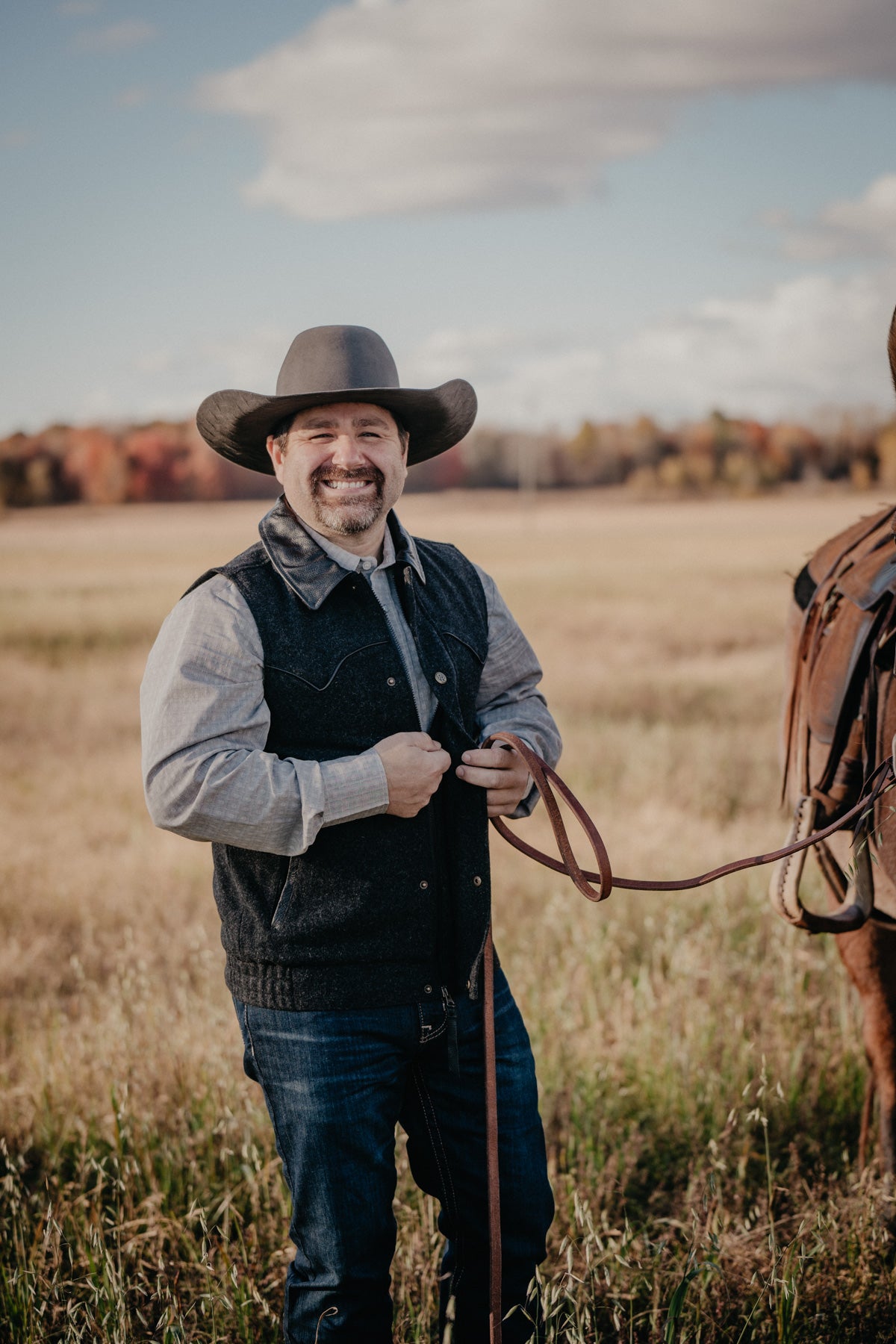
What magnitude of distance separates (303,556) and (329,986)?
0.85 m

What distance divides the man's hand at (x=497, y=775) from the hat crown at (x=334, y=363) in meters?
0.82

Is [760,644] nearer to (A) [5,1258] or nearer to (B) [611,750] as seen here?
(B) [611,750]

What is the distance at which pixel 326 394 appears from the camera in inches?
86.7

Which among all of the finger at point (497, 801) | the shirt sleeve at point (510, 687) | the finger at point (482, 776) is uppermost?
the shirt sleeve at point (510, 687)

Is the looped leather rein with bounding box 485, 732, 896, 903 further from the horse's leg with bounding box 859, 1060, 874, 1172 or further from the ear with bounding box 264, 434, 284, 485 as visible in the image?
the horse's leg with bounding box 859, 1060, 874, 1172

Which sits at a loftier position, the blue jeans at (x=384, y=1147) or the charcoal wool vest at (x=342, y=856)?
the charcoal wool vest at (x=342, y=856)

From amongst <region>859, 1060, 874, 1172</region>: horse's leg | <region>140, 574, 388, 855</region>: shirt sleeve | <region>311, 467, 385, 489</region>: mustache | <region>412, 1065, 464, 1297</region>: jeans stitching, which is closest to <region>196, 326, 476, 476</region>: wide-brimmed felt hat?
<region>311, 467, 385, 489</region>: mustache

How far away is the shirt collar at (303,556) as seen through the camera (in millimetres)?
2113

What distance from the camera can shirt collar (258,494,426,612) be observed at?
83.2 inches

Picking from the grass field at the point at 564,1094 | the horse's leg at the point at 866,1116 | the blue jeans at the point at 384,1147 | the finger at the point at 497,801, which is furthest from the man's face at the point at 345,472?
the horse's leg at the point at 866,1116

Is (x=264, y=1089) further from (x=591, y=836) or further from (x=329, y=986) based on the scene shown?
(x=591, y=836)

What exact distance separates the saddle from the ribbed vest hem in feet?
3.80

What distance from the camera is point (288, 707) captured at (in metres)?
2.07

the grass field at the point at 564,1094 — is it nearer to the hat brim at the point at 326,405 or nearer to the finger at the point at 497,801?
the finger at the point at 497,801
